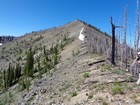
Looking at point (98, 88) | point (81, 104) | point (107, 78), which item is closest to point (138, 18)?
point (107, 78)

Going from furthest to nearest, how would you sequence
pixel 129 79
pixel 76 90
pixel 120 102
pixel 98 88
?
pixel 76 90
pixel 129 79
pixel 98 88
pixel 120 102

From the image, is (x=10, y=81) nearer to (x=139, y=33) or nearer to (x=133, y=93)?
(x=139, y=33)

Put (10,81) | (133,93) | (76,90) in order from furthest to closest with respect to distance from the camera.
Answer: (10,81), (76,90), (133,93)

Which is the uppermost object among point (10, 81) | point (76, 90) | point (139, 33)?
point (139, 33)

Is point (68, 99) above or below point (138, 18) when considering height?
below

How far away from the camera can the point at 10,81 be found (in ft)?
189

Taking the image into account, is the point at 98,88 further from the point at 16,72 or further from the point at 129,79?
the point at 16,72

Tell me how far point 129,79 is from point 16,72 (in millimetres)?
46746

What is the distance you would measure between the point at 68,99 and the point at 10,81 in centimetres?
4324


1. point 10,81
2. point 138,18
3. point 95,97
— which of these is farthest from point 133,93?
point 10,81

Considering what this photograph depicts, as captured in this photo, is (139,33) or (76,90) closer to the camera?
(76,90)

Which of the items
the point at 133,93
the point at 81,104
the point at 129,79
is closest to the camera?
the point at 133,93

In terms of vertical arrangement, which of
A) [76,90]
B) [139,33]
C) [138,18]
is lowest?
[76,90]

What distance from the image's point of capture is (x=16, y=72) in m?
60.3
